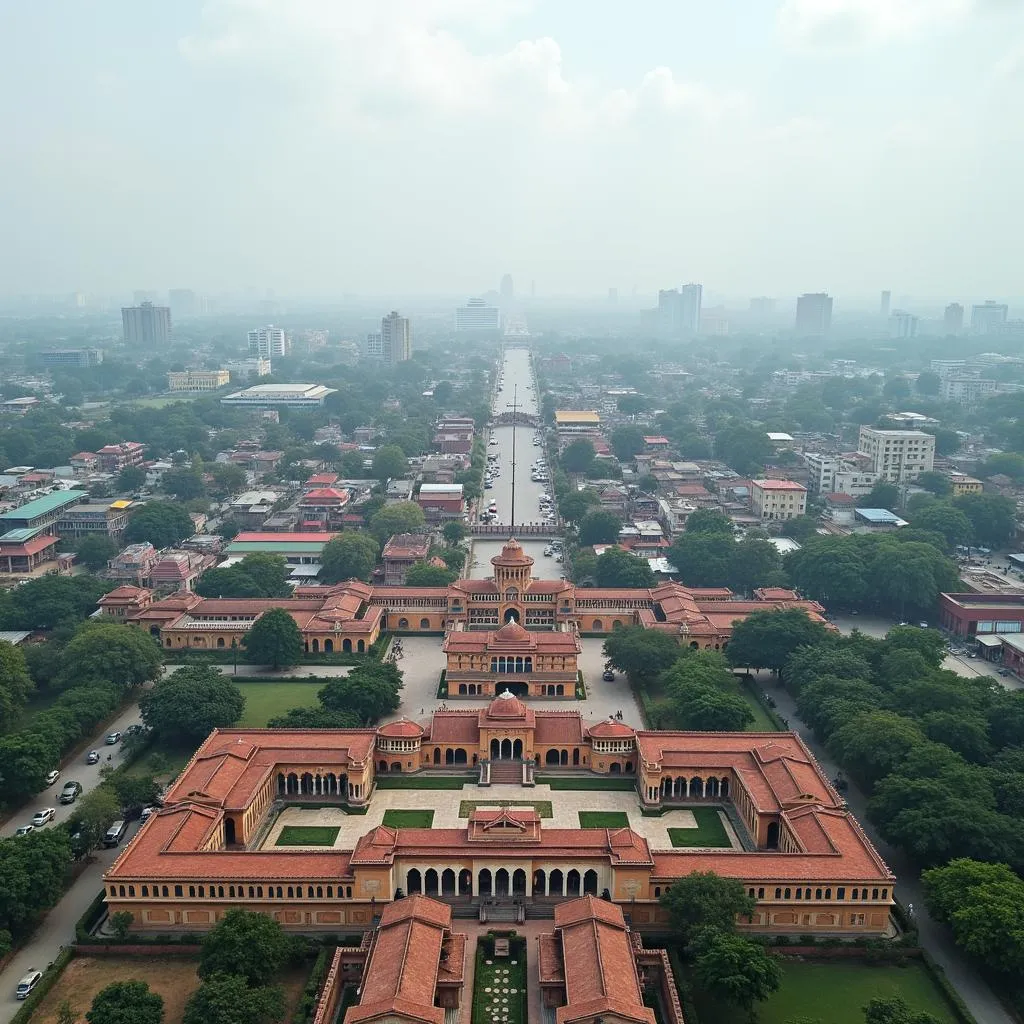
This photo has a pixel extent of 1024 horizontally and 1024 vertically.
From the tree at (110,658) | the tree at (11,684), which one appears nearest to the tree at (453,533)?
the tree at (110,658)

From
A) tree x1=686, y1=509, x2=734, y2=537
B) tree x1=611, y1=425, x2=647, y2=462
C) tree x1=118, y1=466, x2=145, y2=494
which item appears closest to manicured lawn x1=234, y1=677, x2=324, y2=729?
tree x1=686, y1=509, x2=734, y2=537

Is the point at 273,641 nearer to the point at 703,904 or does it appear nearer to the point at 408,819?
the point at 408,819

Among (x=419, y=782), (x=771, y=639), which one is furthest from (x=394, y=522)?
(x=419, y=782)

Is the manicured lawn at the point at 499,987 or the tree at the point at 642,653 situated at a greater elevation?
the tree at the point at 642,653

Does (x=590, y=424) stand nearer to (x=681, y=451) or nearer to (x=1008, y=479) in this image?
(x=681, y=451)

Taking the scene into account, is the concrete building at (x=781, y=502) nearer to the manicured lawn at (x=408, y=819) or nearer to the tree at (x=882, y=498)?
the tree at (x=882, y=498)

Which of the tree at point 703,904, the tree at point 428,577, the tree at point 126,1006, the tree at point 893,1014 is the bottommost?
the tree at point 428,577
